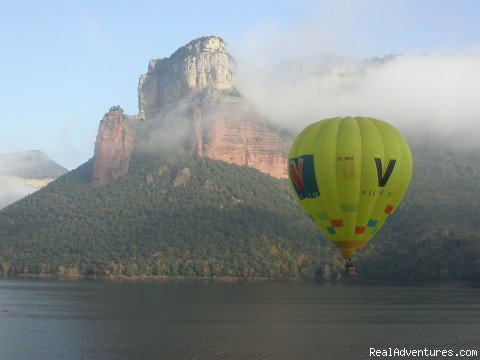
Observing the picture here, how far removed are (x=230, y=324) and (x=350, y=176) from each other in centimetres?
4458

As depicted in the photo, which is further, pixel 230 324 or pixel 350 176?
pixel 230 324

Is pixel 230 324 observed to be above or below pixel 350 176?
below

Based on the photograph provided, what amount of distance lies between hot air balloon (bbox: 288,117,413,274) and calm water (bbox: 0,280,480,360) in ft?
66.7

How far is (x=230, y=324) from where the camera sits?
3600 inches

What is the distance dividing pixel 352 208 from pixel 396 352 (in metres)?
25.4

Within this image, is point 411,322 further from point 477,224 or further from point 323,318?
point 477,224

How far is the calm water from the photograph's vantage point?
72688 mm

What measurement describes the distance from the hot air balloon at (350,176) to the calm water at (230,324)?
20.3 metres

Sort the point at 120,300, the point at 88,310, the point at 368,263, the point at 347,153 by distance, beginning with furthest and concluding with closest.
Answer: the point at 368,263
the point at 120,300
the point at 88,310
the point at 347,153

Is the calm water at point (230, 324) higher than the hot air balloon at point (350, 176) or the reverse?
the reverse

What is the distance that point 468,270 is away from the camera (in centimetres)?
15900

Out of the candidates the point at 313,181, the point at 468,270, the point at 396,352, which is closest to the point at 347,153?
the point at 313,181

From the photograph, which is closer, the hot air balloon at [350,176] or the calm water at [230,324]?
the hot air balloon at [350,176]

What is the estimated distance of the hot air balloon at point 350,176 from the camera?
174 ft
